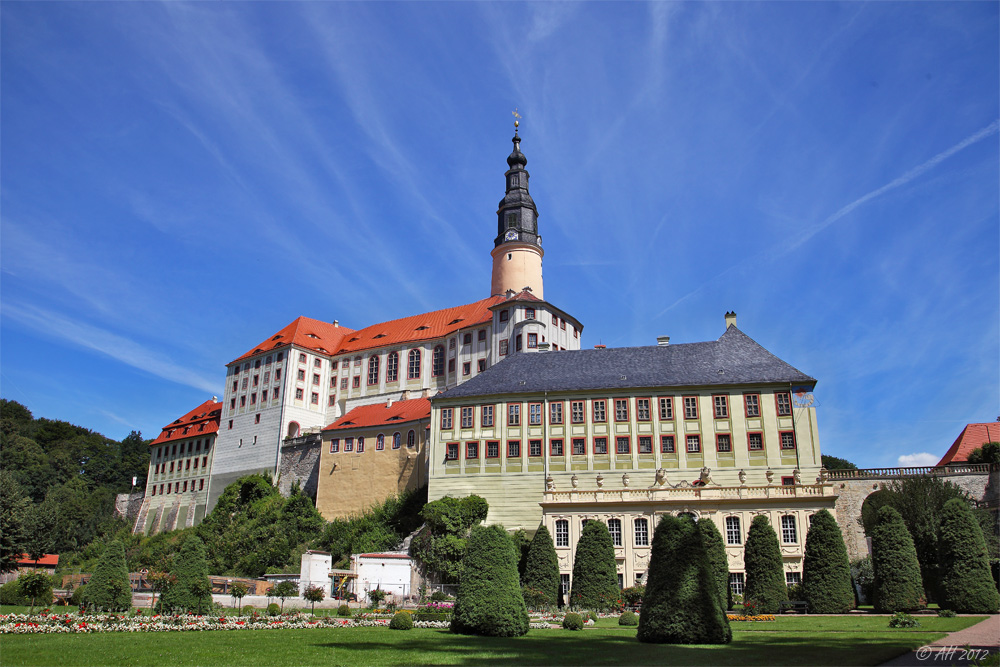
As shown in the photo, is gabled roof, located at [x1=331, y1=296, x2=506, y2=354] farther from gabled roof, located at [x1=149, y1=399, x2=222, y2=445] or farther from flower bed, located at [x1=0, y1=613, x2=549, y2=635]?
flower bed, located at [x1=0, y1=613, x2=549, y2=635]

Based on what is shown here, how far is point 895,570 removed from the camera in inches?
1230

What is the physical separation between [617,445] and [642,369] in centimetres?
581

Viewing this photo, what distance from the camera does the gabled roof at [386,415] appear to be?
6276 cm

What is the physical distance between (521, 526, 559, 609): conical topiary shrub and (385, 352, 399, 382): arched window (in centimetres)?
4471

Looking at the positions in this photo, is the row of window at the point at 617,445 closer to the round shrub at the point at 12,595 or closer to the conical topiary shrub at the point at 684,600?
the round shrub at the point at 12,595

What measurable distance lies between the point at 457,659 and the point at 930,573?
25.8 meters

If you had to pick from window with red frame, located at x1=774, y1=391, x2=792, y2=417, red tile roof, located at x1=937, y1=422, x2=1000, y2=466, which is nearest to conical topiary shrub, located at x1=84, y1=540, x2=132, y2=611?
window with red frame, located at x1=774, y1=391, x2=792, y2=417

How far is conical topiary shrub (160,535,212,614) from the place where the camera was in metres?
28.5

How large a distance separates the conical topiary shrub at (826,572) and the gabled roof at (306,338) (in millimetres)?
62304

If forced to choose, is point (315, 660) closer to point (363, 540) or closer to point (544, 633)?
point (544, 633)

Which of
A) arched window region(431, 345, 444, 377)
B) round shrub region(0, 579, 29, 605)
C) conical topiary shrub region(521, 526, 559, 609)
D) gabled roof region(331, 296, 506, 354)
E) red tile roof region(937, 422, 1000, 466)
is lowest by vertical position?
round shrub region(0, 579, 29, 605)

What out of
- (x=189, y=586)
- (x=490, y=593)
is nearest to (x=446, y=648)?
(x=490, y=593)

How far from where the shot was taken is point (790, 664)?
633 inches

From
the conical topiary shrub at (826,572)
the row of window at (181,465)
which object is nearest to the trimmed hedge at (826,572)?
the conical topiary shrub at (826,572)
